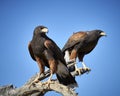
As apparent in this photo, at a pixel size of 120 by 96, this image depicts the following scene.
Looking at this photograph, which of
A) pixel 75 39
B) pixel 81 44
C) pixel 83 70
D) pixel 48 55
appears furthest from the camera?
pixel 75 39

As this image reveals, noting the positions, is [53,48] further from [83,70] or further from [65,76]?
[83,70]

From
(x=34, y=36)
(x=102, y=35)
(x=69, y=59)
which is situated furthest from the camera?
(x=102, y=35)

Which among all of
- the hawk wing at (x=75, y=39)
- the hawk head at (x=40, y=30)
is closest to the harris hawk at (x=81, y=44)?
the hawk wing at (x=75, y=39)

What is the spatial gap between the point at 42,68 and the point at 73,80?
973 millimetres

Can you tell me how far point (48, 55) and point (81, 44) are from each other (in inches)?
127

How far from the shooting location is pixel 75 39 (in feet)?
40.1

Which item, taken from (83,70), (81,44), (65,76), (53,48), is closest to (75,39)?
(81,44)

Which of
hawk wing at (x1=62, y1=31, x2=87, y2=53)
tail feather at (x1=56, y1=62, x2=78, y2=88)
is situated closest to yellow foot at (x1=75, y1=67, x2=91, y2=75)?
hawk wing at (x1=62, y1=31, x2=87, y2=53)

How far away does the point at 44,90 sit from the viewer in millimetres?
8703

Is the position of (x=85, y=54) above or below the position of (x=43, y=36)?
below

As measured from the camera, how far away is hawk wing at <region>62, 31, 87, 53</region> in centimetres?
1212

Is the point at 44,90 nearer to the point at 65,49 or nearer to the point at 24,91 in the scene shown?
the point at 24,91

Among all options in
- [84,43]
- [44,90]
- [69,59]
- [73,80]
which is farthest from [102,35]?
[44,90]

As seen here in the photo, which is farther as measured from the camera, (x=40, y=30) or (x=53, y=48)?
(x=40, y=30)
